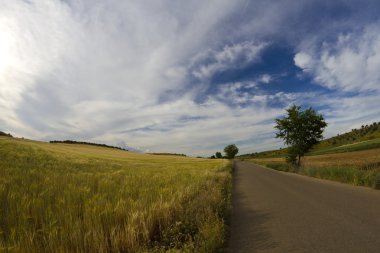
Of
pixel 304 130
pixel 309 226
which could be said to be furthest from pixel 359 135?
pixel 309 226

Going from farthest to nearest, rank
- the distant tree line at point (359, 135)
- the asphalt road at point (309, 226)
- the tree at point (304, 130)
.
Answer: the distant tree line at point (359, 135) → the tree at point (304, 130) → the asphalt road at point (309, 226)

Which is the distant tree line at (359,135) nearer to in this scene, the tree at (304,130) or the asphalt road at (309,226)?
the tree at (304,130)

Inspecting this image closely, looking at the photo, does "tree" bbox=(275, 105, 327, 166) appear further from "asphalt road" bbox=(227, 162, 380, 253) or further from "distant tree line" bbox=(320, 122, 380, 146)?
"distant tree line" bbox=(320, 122, 380, 146)

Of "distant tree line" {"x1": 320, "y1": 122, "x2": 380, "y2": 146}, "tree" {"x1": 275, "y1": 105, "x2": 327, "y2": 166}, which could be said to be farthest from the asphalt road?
Answer: "distant tree line" {"x1": 320, "y1": 122, "x2": 380, "y2": 146}

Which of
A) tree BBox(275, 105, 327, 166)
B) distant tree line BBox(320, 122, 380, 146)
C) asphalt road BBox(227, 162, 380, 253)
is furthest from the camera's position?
distant tree line BBox(320, 122, 380, 146)

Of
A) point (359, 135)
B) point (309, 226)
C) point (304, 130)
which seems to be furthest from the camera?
point (359, 135)

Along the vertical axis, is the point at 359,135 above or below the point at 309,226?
above

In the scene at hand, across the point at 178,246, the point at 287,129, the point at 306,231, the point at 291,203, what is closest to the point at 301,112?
the point at 287,129

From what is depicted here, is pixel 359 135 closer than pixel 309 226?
No

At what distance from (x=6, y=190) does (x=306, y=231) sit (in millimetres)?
8097

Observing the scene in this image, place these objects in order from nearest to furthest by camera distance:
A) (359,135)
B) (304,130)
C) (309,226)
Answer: (309,226), (304,130), (359,135)

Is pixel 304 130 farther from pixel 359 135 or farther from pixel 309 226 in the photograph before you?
pixel 359 135

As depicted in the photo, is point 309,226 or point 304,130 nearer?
point 309,226

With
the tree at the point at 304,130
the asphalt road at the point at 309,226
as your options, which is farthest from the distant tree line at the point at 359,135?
the asphalt road at the point at 309,226
